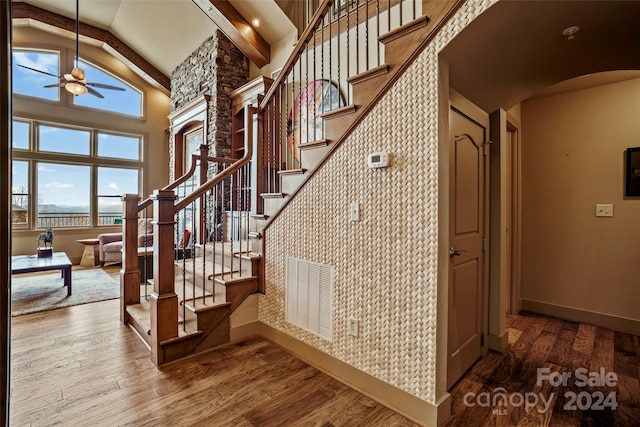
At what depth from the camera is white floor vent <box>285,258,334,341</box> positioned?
223cm

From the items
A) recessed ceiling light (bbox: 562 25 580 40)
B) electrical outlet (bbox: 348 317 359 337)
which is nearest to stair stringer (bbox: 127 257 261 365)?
electrical outlet (bbox: 348 317 359 337)

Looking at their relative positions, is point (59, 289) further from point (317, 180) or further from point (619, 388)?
point (619, 388)

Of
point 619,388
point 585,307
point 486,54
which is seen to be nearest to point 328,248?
point 486,54

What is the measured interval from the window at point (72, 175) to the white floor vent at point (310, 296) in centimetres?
535

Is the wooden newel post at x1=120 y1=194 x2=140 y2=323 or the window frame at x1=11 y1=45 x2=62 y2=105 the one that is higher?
the window frame at x1=11 y1=45 x2=62 y2=105

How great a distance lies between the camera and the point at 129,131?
24.2 feet

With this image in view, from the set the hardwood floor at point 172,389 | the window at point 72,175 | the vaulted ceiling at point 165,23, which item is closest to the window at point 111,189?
the window at point 72,175

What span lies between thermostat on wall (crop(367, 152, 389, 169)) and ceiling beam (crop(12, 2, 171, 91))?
24.2 feet

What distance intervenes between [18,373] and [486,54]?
149 inches

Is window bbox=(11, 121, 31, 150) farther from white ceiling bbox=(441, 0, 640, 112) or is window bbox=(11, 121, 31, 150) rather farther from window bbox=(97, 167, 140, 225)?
white ceiling bbox=(441, 0, 640, 112)

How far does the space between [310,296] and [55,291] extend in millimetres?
4140

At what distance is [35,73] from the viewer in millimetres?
6180

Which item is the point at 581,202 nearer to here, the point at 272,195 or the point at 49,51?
the point at 272,195

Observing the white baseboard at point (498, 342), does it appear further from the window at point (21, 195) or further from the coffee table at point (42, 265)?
the window at point (21, 195)
